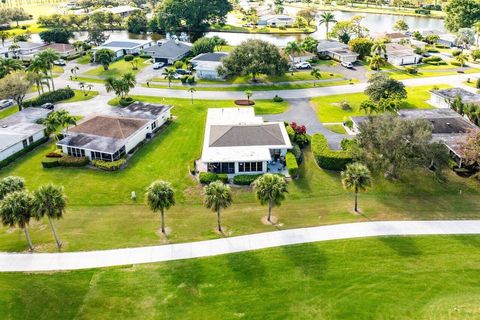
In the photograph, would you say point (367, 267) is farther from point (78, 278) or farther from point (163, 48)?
point (163, 48)

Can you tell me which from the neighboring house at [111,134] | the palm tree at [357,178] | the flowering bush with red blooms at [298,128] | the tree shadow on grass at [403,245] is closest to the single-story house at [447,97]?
the flowering bush with red blooms at [298,128]

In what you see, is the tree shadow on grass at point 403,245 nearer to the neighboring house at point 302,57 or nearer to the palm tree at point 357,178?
the palm tree at point 357,178

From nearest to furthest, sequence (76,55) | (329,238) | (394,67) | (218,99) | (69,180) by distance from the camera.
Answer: (329,238)
(69,180)
(218,99)
(394,67)
(76,55)

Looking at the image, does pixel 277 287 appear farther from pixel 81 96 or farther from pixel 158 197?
pixel 81 96

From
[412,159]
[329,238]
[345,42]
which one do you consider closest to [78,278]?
[329,238]

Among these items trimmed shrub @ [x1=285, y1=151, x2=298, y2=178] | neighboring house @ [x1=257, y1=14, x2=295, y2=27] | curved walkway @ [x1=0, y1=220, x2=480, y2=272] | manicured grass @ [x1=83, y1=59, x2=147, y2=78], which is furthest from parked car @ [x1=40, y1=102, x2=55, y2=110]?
neighboring house @ [x1=257, y1=14, x2=295, y2=27]

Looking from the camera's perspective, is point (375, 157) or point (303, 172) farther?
point (303, 172)

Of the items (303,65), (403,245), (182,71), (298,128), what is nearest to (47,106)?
(182,71)
